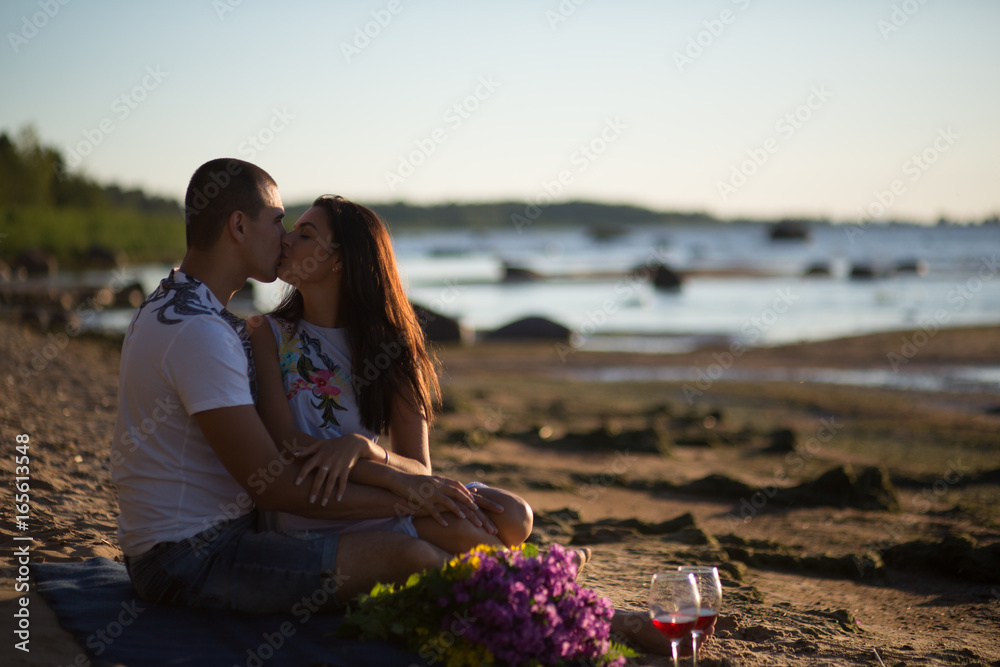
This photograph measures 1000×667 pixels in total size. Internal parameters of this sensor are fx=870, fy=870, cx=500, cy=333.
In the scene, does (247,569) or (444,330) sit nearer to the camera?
(247,569)

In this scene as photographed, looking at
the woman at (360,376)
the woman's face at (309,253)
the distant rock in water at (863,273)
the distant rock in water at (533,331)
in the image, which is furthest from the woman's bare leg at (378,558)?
the distant rock in water at (863,273)

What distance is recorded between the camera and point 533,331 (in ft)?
69.4

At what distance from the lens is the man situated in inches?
129

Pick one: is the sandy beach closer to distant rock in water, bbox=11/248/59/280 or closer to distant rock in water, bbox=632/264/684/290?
distant rock in water, bbox=11/248/59/280

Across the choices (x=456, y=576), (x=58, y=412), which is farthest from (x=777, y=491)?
(x=58, y=412)

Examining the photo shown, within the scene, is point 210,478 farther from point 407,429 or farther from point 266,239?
point 266,239

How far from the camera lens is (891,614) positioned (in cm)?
482

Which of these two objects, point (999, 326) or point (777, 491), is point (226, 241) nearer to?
point (777, 491)

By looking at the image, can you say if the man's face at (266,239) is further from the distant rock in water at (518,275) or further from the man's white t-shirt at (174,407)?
the distant rock in water at (518,275)

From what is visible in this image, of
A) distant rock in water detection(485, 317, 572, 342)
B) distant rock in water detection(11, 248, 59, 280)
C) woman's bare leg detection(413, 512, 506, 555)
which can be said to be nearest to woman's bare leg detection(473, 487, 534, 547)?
woman's bare leg detection(413, 512, 506, 555)

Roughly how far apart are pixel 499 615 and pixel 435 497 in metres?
0.75

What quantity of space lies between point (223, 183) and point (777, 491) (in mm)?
5616

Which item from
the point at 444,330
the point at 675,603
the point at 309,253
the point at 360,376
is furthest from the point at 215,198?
the point at 444,330

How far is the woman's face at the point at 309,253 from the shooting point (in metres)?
3.83
